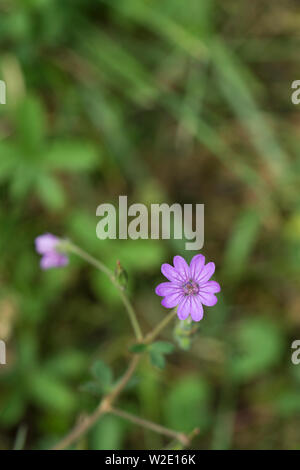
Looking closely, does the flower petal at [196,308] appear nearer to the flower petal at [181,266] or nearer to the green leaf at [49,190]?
the flower petal at [181,266]

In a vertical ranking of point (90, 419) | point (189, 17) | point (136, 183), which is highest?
point (189, 17)

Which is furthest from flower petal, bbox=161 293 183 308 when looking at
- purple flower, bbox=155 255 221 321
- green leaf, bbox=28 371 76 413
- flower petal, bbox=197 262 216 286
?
green leaf, bbox=28 371 76 413

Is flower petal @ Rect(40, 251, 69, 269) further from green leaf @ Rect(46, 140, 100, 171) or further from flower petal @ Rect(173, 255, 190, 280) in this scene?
green leaf @ Rect(46, 140, 100, 171)

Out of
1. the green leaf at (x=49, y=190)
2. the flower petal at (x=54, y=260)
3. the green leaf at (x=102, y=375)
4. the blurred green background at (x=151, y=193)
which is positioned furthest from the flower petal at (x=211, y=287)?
the green leaf at (x=49, y=190)
